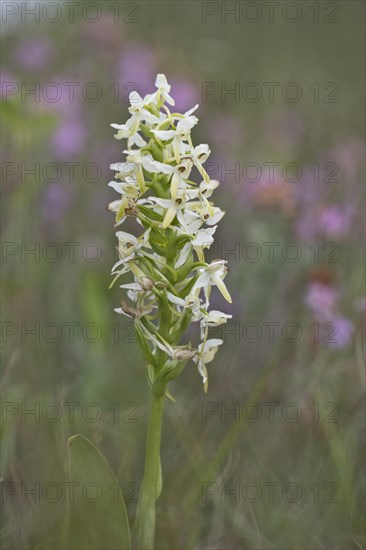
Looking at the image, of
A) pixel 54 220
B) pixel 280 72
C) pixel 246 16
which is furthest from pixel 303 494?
pixel 246 16

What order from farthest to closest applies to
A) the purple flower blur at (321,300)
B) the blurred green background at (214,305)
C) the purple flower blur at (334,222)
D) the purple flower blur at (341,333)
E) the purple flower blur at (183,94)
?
the purple flower blur at (183,94), the purple flower blur at (334,222), the purple flower blur at (321,300), the purple flower blur at (341,333), the blurred green background at (214,305)

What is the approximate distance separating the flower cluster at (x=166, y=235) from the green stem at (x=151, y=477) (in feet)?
0.16

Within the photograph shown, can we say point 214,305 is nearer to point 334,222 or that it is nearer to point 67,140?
point 334,222

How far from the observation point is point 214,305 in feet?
9.08

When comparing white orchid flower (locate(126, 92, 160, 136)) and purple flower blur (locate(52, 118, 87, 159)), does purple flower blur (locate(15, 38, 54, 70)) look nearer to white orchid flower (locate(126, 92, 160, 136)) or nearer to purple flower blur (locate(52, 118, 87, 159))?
purple flower blur (locate(52, 118, 87, 159))

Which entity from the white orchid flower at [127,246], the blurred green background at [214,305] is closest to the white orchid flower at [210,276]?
the white orchid flower at [127,246]

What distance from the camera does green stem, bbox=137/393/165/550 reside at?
4.10 feet

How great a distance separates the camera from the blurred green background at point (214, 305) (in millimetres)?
1668

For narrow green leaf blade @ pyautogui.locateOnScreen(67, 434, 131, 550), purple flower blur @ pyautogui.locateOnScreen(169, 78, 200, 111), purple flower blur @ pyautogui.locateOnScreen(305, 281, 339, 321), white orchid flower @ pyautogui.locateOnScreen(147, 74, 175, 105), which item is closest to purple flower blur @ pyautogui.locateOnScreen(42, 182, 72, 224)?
purple flower blur @ pyautogui.locateOnScreen(169, 78, 200, 111)

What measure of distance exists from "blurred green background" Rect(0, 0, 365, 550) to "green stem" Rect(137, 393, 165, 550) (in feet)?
0.59

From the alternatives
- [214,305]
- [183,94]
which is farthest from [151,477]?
[183,94]

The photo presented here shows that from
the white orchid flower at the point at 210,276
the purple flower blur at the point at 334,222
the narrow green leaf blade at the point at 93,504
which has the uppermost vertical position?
the purple flower blur at the point at 334,222

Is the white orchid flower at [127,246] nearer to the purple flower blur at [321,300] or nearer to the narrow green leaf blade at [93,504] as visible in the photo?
the narrow green leaf blade at [93,504]

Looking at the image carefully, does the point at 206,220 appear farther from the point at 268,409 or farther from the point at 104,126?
the point at 104,126
